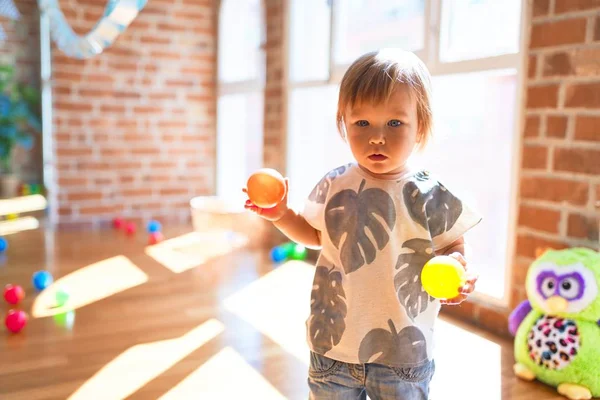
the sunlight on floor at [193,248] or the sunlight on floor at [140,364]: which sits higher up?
the sunlight on floor at [193,248]

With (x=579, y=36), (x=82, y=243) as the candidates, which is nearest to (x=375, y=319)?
(x=579, y=36)

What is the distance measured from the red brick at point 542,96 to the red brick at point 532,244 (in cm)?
47

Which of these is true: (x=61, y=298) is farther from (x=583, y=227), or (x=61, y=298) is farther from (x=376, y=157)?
(x=583, y=227)

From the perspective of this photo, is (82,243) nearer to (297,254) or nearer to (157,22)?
(297,254)

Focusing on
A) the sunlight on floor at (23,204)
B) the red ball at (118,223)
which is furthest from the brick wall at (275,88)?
the sunlight on floor at (23,204)

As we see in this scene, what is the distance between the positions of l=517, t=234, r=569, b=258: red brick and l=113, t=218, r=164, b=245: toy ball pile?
7.91 feet

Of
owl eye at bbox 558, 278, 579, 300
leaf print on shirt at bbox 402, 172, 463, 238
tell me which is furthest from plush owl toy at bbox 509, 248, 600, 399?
leaf print on shirt at bbox 402, 172, 463, 238

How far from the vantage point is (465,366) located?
1.97 metres

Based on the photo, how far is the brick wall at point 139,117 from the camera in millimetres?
4238

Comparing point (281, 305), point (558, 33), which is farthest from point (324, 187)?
point (281, 305)

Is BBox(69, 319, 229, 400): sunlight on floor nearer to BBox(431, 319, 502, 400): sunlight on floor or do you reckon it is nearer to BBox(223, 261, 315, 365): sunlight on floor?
BBox(223, 261, 315, 365): sunlight on floor

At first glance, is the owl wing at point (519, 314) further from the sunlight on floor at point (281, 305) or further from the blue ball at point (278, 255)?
the blue ball at point (278, 255)

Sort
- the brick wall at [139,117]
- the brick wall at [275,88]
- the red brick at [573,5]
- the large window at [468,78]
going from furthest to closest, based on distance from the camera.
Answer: the brick wall at [139,117] → the brick wall at [275,88] → the large window at [468,78] → the red brick at [573,5]

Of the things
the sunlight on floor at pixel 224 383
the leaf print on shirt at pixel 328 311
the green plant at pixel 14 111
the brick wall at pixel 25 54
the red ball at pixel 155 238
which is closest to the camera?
the leaf print on shirt at pixel 328 311
